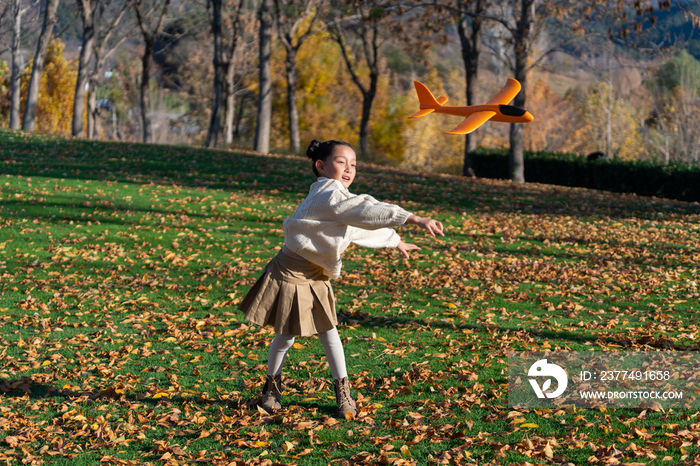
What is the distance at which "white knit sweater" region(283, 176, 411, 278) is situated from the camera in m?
3.70

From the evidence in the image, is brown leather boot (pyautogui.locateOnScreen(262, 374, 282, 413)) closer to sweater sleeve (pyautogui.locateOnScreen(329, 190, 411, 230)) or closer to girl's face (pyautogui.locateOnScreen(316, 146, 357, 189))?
sweater sleeve (pyautogui.locateOnScreen(329, 190, 411, 230))

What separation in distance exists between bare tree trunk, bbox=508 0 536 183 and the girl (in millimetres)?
16037

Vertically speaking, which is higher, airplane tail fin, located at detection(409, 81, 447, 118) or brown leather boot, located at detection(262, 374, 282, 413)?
airplane tail fin, located at detection(409, 81, 447, 118)

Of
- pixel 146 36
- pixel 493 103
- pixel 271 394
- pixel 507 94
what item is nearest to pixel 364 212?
pixel 493 103

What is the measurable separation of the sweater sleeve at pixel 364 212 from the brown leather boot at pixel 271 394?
134cm

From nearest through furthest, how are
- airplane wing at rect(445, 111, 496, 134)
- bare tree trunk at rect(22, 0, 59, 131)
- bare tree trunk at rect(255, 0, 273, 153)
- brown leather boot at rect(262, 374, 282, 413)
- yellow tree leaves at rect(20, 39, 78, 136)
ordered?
airplane wing at rect(445, 111, 496, 134) → brown leather boot at rect(262, 374, 282, 413) → bare tree trunk at rect(255, 0, 273, 153) → bare tree trunk at rect(22, 0, 59, 131) → yellow tree leaves at rect(20, 39, 78, 136)

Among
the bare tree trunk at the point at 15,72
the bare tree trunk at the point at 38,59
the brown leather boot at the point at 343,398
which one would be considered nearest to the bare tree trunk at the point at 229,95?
the bare tree trunk at the point at 38,59

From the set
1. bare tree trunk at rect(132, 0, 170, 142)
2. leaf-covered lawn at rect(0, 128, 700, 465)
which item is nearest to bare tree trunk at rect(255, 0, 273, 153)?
bare tree trunk at rect(132, 0, 170, 142)

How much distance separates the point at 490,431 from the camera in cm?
403

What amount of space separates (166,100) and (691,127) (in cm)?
4556

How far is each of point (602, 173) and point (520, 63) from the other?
5232mm

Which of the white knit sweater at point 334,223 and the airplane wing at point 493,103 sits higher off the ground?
the airplane wing at point 493,103

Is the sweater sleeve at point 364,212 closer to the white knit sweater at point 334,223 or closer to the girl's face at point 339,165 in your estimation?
the white knit sweater at point 334,223

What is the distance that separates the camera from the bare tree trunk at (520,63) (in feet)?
61.3
